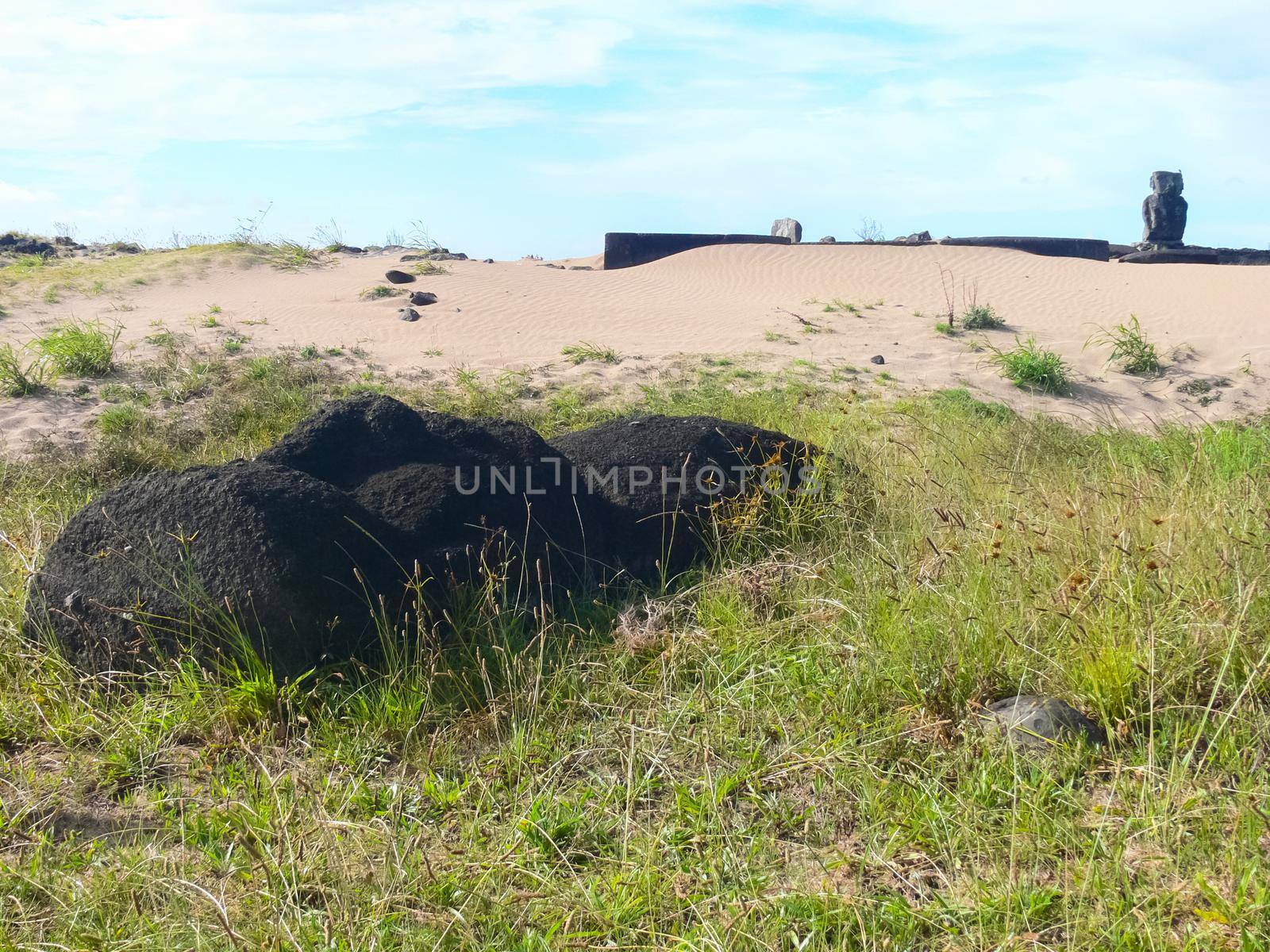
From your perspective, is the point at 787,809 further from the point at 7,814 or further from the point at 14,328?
the point at 14,328

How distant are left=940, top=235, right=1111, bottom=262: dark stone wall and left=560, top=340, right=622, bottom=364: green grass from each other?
31.8 ft

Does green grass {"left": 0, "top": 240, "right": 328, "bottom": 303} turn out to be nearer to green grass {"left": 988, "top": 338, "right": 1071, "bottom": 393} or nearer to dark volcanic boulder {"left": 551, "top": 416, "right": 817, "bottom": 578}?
dark volcanic boulder {"left": 551, "top": 416, "right": 817, "bottom": 578}

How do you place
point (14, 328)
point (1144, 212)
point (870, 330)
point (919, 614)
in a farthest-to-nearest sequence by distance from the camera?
point (1144, 212) < point (870, 330) < point (14, 328) < point (919, 614)

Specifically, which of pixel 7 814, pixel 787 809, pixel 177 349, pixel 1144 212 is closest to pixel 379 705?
pixel 7 814

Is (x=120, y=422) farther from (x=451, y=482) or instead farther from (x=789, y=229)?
(x=789, y=229)

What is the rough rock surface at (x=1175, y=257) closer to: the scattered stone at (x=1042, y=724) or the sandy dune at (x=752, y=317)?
the sandy dune at (x=752, y=317)

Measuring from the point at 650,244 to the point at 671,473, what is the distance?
1223cm

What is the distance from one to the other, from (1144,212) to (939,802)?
21.4 meters

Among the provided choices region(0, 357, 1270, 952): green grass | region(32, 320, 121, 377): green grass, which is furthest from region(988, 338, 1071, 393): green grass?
region(32, 320, 121, 377): green grass

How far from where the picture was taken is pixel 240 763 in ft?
9.04

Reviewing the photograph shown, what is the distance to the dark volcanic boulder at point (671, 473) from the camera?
4.09 metres

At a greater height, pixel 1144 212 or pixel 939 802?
pixel 1144 212

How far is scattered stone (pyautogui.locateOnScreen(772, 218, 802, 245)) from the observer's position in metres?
20.0

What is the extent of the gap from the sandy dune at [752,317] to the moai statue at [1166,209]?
612 cm
